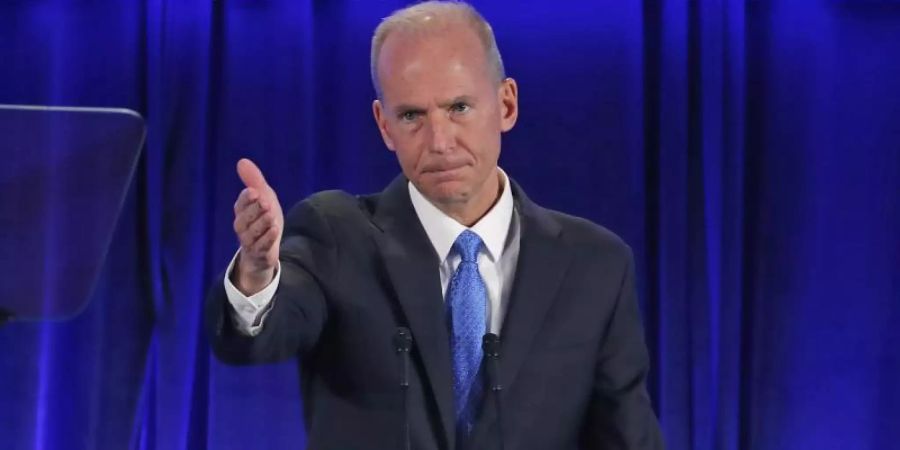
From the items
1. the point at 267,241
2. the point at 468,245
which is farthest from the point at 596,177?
the point at 267,241

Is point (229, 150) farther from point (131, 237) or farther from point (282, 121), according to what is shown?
point (131, 237)

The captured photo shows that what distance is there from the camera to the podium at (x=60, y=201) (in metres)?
0.79

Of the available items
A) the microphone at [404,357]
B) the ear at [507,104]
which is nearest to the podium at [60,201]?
the microphone at [404,357]

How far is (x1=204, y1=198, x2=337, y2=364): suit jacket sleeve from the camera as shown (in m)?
1.07

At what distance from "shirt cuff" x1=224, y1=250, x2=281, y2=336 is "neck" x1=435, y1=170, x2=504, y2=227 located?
0.90ft

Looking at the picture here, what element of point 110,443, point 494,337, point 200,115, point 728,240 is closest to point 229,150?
point 200,115

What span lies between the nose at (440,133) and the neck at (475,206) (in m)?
0.10

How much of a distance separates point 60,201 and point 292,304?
0.36 meters

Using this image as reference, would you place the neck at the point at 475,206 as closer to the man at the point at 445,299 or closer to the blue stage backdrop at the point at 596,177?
the man at the point at 445,299

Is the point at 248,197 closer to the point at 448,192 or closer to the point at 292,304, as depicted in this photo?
the point at 292,304

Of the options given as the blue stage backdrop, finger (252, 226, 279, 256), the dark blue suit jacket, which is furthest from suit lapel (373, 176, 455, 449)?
the blue stage backdrop

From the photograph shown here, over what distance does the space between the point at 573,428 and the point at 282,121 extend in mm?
1659

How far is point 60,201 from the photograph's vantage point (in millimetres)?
813

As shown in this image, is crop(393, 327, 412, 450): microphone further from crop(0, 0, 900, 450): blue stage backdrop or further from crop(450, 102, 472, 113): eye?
crop(0, 0, 900, 450): blue stage backdrop
